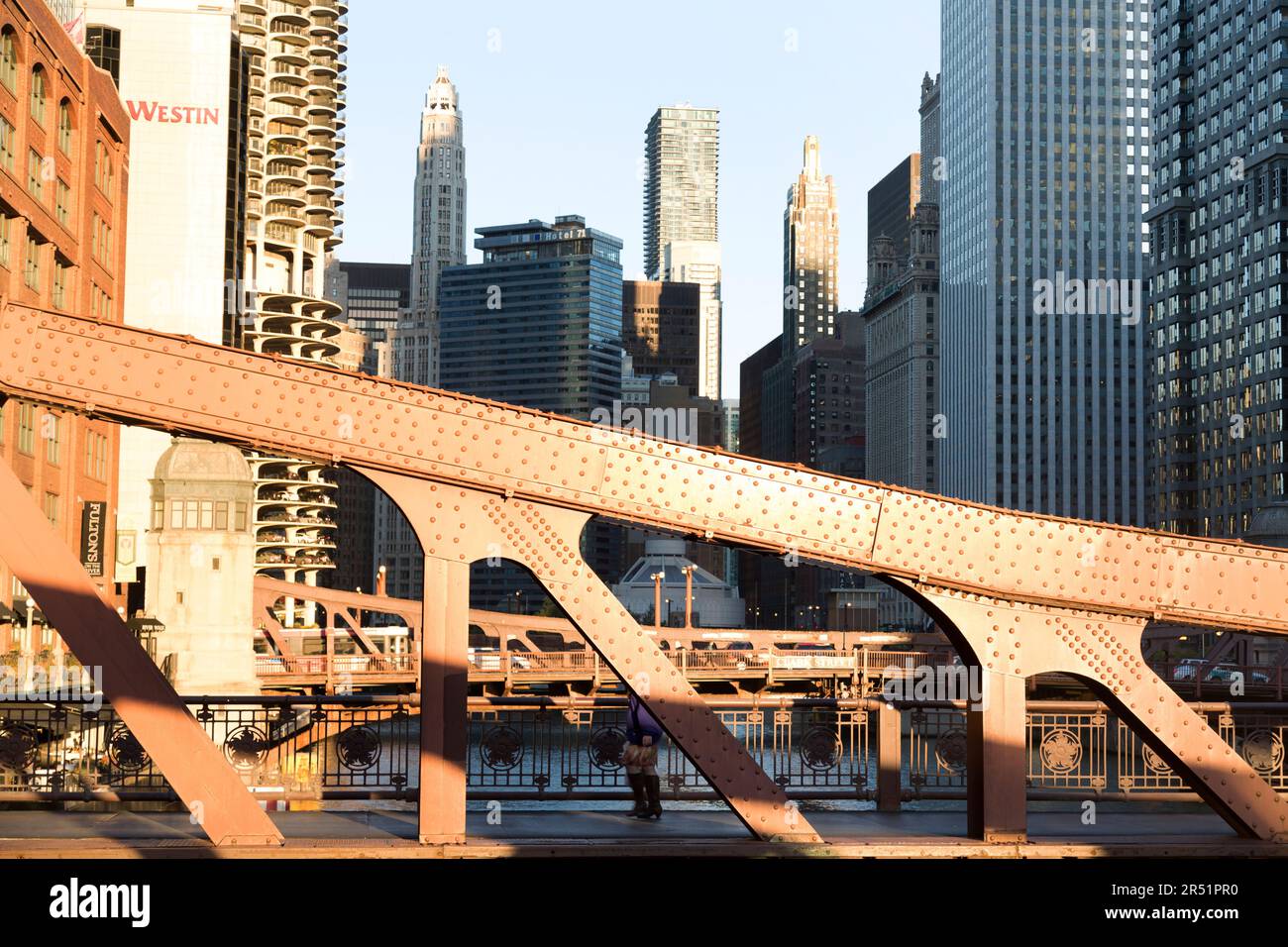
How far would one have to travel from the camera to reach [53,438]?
54156 millimetres

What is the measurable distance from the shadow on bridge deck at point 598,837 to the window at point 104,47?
87.0 meters

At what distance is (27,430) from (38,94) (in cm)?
1183

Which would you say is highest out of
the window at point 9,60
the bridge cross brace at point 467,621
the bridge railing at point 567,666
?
the window at point 9,60

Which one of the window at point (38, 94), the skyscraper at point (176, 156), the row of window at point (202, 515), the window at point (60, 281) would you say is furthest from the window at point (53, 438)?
the skyscraper at point (176, 156)

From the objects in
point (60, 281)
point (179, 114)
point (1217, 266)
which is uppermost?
point (179, 114)

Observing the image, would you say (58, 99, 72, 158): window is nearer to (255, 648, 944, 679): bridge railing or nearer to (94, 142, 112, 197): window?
(94, 142, 112, 197): window

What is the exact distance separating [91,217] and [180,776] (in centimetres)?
5277

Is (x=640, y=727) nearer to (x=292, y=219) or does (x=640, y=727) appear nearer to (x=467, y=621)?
(x=467, y=621)

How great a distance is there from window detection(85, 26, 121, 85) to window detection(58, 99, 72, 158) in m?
37.8

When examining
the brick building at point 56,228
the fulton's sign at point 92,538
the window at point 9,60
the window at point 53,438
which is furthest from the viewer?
the fulton's sign at point 92,538

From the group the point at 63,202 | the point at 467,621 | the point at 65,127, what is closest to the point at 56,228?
the point at 63,202

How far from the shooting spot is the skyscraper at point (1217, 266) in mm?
129875

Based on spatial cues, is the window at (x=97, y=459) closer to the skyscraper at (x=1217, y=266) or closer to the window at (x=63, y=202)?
the window at (x=63, y=202)

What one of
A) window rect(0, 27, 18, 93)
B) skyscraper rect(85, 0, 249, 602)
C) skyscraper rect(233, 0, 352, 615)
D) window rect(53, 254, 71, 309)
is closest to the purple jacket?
window rect(0, 27, 18, 93)
